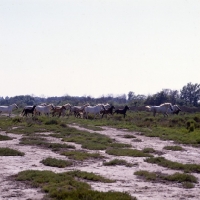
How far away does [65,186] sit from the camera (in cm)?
880

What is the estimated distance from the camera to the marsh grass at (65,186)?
7.86 metres

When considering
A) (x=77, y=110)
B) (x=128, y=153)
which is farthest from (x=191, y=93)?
(x=128, y=153)

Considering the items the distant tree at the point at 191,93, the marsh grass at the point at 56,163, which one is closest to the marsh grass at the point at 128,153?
the marsh grass at the point at 56,163

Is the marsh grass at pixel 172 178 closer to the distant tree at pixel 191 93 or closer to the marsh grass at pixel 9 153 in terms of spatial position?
the marsh grass at pixel 9 153

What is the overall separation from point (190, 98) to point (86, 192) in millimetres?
92814

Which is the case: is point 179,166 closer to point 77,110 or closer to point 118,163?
point 118,163

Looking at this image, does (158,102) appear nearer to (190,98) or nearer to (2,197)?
(190,98)

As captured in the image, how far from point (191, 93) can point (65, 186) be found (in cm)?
9241

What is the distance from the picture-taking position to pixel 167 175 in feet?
35.7

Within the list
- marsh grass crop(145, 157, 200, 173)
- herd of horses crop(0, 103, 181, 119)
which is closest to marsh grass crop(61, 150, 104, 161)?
marsh grass crop(145, 157, 200, 173)

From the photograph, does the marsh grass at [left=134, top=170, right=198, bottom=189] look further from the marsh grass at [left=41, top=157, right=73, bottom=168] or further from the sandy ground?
the marsh grass at [left=41, top=157, right=73, bottom=168]

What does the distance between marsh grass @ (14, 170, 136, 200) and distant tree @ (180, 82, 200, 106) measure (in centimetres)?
8735

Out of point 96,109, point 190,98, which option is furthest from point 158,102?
point 96,109

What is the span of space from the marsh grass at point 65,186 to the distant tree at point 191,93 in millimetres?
87351
